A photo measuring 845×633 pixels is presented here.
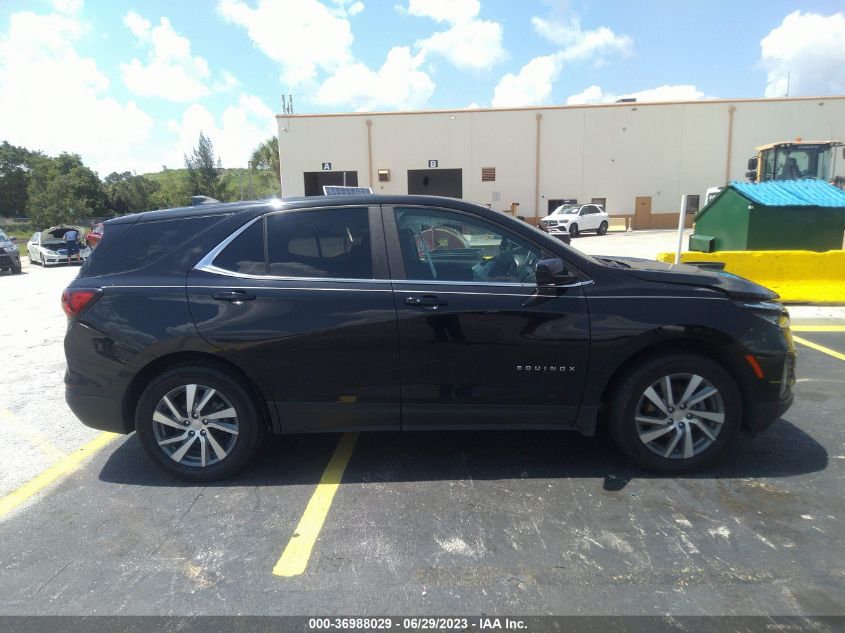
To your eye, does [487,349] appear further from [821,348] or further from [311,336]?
[821,348]

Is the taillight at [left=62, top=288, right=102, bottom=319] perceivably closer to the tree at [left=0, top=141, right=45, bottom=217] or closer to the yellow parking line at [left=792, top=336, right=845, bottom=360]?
the yellow parking line at [left=792, top=336, right=845, bottom=360]

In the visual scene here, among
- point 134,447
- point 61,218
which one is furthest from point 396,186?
point 134,447

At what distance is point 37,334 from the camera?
330 inches

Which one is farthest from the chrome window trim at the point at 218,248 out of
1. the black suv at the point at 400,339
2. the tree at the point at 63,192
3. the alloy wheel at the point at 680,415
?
the tree at the point at 63,192

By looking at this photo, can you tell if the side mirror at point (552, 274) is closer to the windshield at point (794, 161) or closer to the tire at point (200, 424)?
the tire at point (200, 424)

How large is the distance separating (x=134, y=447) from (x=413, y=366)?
2.42m

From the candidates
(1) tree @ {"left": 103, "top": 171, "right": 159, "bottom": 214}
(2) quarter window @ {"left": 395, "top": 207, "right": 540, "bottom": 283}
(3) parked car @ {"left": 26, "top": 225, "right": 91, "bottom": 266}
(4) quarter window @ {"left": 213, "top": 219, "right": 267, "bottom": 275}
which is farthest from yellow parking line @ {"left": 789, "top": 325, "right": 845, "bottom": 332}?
(1) tree @ {"left": 103, "top": 171, "right": 159, "bottom": 214}

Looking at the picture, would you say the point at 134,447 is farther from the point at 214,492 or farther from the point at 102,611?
the point at 102,611

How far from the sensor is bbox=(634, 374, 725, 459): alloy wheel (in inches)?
138

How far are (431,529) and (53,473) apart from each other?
Result: 9.05 feet

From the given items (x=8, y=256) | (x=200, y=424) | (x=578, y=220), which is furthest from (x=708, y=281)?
(x=578, y=220)

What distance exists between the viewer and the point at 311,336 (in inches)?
137

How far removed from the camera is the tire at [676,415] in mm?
3488

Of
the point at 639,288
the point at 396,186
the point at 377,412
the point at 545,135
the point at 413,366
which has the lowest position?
the point at 377,412
